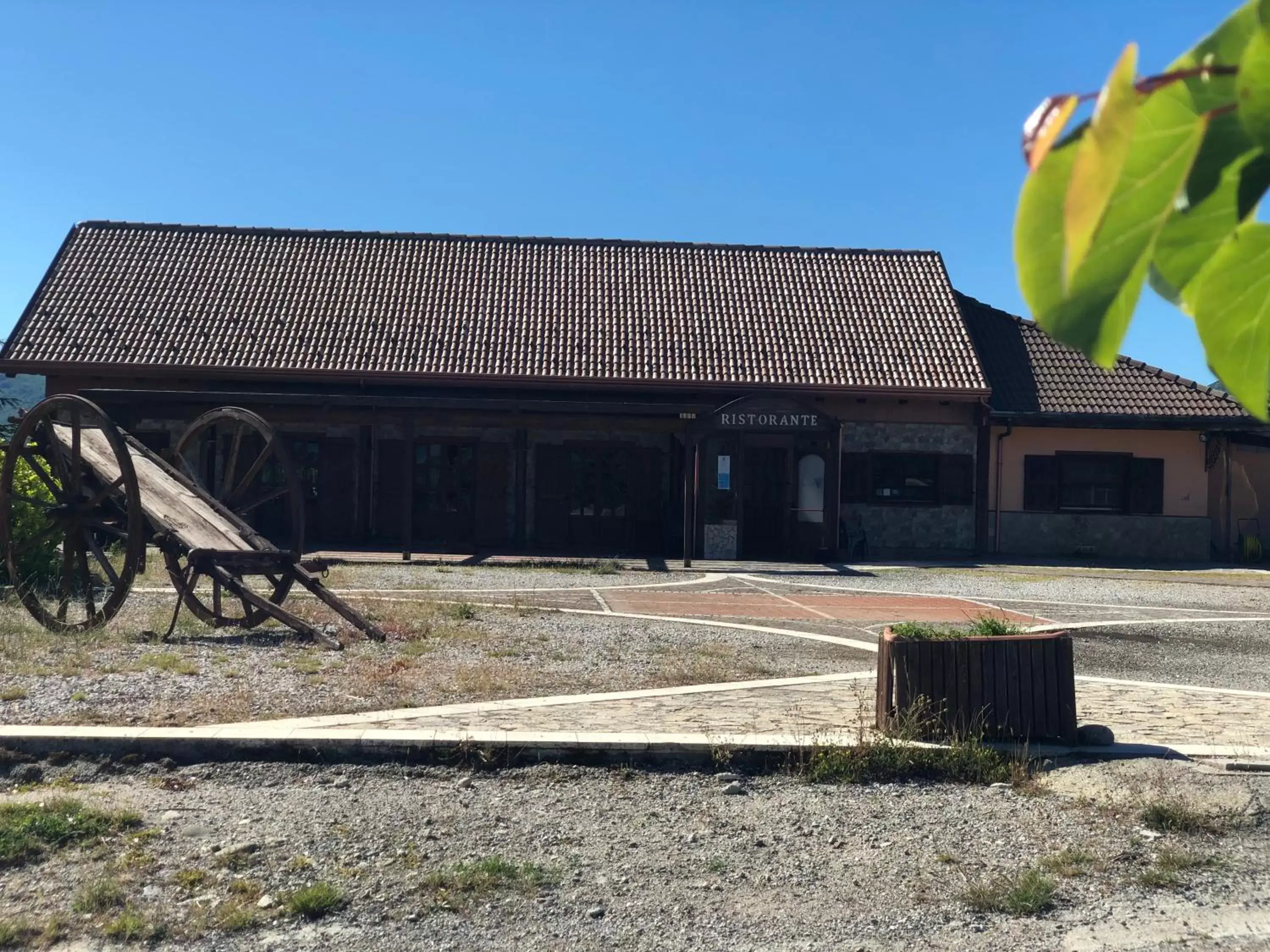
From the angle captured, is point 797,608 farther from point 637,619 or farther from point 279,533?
point 279,533

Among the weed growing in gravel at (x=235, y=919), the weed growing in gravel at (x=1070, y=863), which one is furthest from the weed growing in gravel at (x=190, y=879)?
the weed growing in gravel at (x=1070, y=863)

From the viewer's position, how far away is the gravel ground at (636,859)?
4.29 meters

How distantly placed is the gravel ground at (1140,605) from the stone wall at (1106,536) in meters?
2.49

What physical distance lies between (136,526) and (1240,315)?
32.3ft

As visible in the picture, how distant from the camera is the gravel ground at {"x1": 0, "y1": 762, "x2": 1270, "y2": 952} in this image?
429 cm

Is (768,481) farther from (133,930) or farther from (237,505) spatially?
(133,930)

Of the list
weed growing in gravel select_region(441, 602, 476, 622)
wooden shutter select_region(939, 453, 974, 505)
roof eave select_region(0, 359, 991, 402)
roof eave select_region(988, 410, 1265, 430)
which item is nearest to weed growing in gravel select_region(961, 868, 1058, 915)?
weed growing in gravel select_region(441, 602, 476, 622)

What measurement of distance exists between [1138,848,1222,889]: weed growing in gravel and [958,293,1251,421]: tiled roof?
19.2 m

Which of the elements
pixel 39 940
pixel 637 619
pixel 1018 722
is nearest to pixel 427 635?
pixel 637 619

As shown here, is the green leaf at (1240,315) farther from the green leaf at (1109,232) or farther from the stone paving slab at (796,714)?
the stone paving slab at (796,714)

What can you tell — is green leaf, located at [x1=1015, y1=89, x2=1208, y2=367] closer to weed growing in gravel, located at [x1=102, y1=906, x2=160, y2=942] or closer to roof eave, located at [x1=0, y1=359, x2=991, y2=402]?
weed growing in gravel, located at [x1=102, y1=906, x2=160, y2=942]

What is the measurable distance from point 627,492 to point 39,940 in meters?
18.7

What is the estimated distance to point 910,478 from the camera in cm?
2344

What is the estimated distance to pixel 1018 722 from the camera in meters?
6.96
